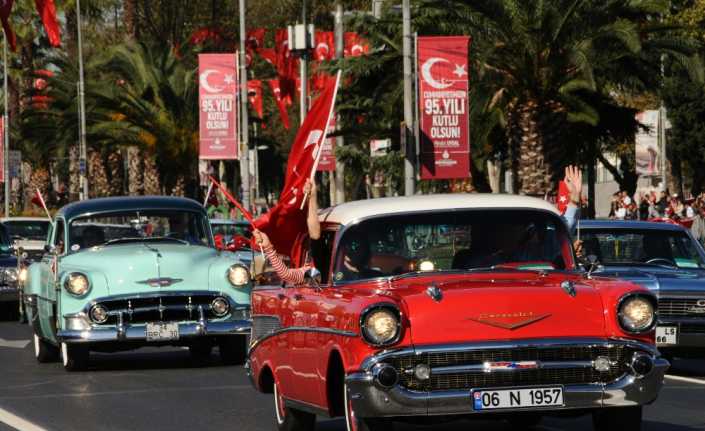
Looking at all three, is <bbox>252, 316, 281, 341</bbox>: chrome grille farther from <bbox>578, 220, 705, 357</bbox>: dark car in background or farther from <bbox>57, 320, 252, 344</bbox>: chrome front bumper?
<bbox>578, 220, 705, 357</bbox>: dark car in background

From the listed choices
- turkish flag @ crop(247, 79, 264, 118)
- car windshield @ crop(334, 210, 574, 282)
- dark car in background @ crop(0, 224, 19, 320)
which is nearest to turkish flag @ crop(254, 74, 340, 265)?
car windshield @ crop(334, 210, 574, 282)

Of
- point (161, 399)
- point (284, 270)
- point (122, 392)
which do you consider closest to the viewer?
point (284, 270)

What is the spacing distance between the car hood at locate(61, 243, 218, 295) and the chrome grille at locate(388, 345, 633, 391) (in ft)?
28.5

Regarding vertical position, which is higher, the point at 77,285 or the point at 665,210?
the point at 77,285

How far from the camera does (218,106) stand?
156ft

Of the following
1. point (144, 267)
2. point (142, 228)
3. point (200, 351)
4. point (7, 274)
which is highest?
point (142, 228)

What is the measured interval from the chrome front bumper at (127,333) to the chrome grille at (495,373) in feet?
26.4

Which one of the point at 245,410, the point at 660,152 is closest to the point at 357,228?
the point at 245,410

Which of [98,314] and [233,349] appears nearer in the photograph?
[98,314]

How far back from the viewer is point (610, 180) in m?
103

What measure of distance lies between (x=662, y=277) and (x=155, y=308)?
16.4 ft

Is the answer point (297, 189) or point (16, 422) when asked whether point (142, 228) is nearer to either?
point (16, 422)

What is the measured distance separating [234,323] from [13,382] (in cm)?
236

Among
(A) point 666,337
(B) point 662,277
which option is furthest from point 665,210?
(A) point 666,337
